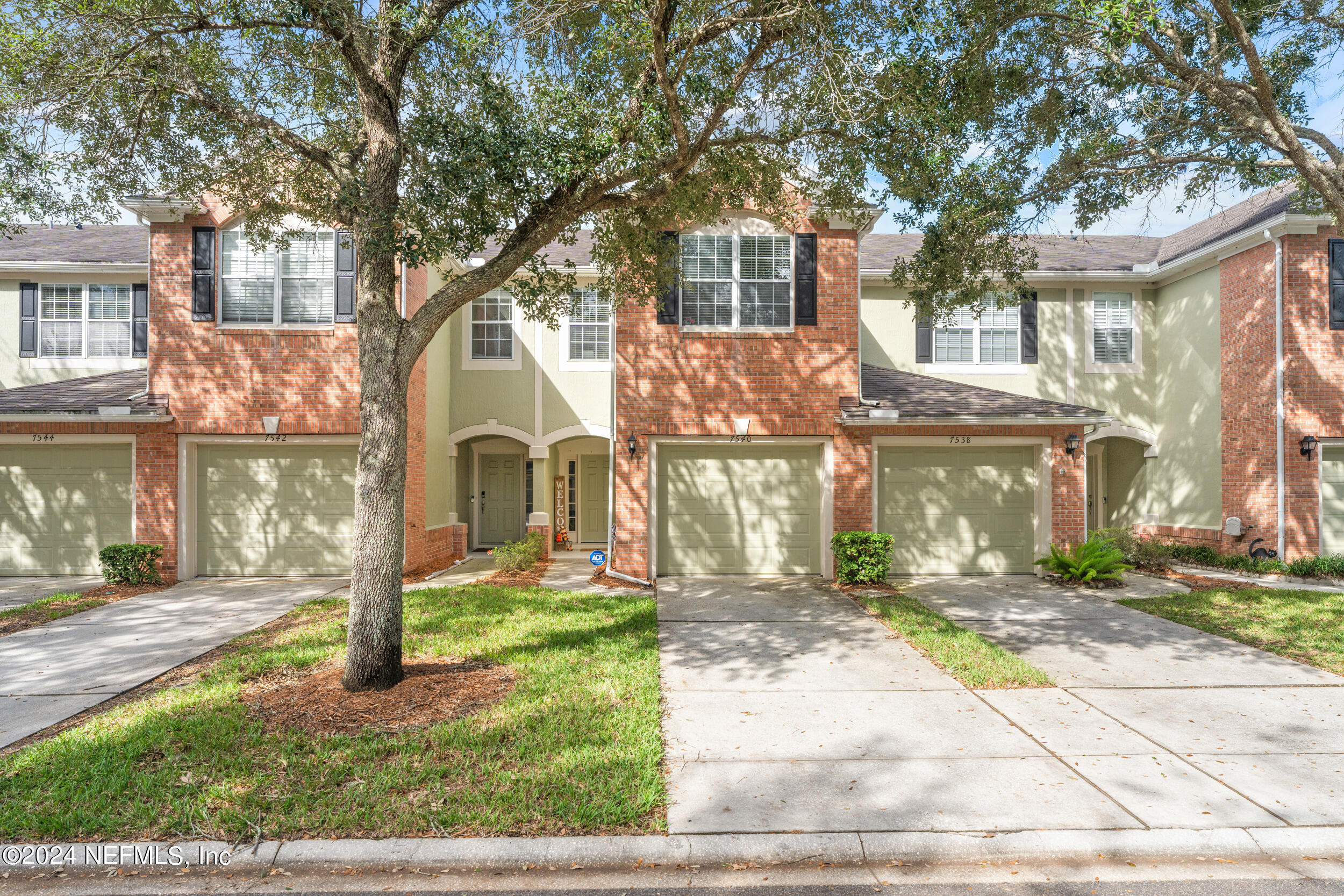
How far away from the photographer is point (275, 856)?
11.9 feet

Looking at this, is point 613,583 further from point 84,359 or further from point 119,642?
point 84,359

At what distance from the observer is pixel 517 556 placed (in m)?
12.3

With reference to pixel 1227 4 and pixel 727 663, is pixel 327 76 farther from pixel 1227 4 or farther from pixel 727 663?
pixel 1227 4

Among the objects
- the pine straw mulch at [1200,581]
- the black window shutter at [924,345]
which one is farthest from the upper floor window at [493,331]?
the pine straw mulch at [1200,581]

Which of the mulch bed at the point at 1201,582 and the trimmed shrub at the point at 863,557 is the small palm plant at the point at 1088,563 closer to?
the mulch bed at the point at 1201,582

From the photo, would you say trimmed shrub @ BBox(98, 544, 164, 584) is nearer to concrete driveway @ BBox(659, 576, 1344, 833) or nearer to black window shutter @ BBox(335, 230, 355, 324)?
black window shutter @ BBox(335, 230, 355, 324)

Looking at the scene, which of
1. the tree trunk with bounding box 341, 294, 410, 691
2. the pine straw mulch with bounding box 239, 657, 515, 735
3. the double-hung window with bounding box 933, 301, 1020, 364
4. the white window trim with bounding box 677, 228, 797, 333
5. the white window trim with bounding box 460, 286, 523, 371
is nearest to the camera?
the pine straw mulch with bounding box 239, 657, 515, 735

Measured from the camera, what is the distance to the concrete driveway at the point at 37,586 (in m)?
9.88

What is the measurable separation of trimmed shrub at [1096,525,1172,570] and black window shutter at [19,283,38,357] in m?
20.1

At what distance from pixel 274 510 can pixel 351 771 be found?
8655 millimetres

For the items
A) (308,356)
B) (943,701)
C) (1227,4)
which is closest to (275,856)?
(943,701)

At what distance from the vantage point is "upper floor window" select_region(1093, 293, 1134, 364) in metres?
14.6
